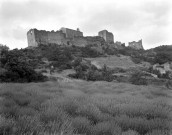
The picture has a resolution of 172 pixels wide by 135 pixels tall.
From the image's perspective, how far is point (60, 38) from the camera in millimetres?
65000

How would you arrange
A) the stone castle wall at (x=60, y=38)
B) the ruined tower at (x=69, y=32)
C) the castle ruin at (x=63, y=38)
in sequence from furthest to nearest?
the ruined tower at (x=69, y=32), the castle ruin at (x=63, y=38), the stone castle wall at (x=60, y=38)

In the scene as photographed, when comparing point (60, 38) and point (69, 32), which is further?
point (69, 32)

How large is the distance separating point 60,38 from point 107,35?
89.1 feet

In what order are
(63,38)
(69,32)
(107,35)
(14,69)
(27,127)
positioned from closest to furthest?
(27,127), (14,69), (63,38), (69,32), (107,35)

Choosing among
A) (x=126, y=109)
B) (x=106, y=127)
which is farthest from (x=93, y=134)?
(x=126, y=109)

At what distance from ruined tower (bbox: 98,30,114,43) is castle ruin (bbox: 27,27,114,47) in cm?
752

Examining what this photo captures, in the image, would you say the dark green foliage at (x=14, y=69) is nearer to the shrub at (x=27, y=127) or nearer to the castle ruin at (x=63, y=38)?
the shrub at (x=27, y=127)

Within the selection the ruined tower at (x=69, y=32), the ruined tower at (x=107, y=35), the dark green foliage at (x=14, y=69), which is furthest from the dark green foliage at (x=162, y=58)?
the dark green foliage at (x=14, y=69)

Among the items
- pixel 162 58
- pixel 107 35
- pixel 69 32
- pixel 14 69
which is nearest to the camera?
pixel 14 69

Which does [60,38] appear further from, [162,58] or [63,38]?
[162,58]

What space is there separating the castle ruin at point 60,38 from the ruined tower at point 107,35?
7523 millimetres

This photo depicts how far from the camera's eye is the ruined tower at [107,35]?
273 feet

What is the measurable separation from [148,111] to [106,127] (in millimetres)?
1769

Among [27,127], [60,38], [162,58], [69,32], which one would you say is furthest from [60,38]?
[27,127]
